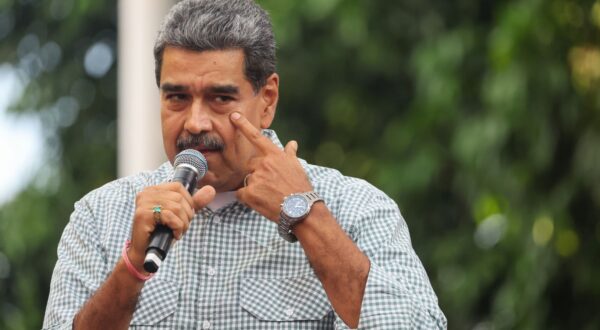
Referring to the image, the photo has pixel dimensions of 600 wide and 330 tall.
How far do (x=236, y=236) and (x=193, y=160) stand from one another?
1.05 ft

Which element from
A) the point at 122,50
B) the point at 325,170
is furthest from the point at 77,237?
the point at 122,50

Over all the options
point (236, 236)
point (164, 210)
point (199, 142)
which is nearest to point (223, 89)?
point (199, 142)

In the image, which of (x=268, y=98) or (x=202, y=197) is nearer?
(x=202, y=197)

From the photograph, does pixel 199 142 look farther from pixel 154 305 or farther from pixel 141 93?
pixel 141 93

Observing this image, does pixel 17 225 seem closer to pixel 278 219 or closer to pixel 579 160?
pixel 579 160

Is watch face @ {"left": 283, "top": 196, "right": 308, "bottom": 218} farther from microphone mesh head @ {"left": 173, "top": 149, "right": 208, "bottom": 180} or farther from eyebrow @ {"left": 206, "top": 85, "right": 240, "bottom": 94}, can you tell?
eyebrow @ {"left": 206, "top": 85, "right": 240, "bottom": 94}

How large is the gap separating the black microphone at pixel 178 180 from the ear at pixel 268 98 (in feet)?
1.11

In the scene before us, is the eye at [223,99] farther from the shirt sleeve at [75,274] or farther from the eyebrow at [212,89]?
the shirt sleeve at [75,274]

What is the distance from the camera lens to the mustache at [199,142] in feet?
11.1

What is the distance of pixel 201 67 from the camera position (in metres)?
3.43

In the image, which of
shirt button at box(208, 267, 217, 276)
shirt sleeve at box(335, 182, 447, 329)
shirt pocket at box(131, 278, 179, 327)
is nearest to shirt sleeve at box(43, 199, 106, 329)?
shirt pocket at box(131, 278, 179, 327)

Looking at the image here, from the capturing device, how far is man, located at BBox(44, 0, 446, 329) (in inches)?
127

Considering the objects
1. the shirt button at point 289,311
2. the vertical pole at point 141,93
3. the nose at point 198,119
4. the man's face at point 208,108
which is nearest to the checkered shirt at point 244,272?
the shirt button at point 289,311

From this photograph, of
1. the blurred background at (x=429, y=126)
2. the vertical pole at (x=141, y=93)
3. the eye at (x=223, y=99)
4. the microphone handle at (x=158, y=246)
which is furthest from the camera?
the blurred background at (x=429, y=126)
